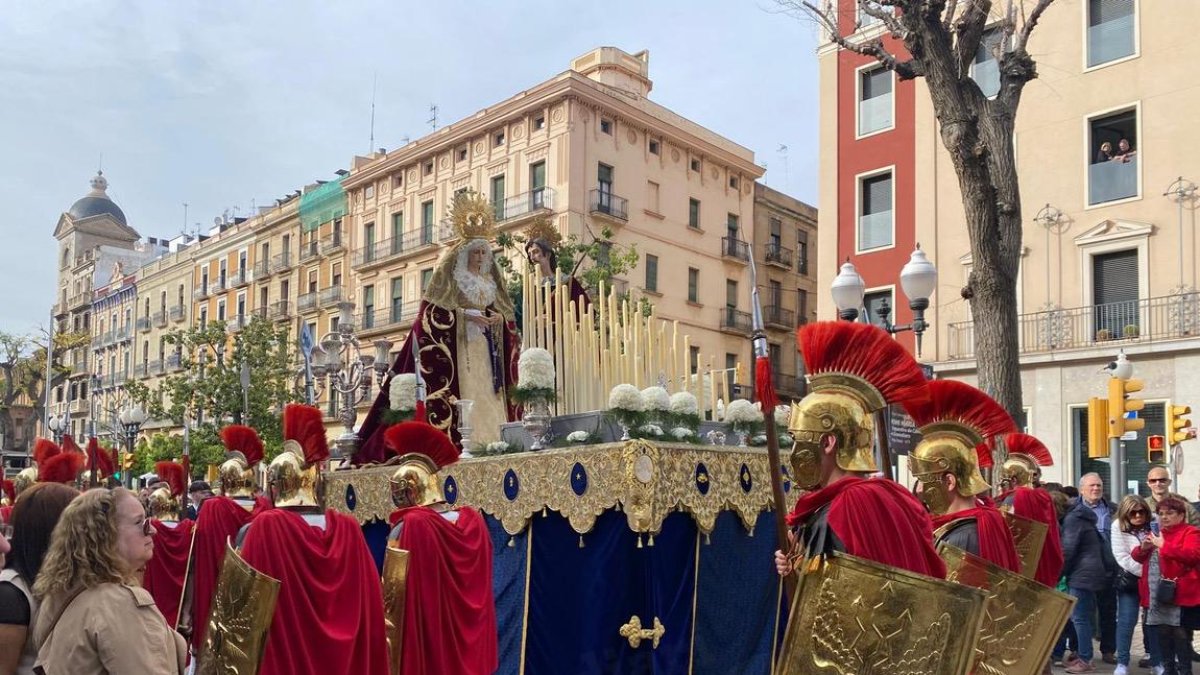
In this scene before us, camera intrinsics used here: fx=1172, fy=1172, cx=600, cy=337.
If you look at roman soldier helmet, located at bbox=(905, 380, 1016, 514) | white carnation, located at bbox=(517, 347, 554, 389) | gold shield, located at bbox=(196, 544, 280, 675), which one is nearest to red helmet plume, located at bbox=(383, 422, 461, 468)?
white carnation, located at bbox=(517, 347, 554, 389)

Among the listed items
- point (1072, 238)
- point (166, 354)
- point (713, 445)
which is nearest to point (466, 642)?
point (713, 445)

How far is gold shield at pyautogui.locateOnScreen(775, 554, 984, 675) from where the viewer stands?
4.19 meters

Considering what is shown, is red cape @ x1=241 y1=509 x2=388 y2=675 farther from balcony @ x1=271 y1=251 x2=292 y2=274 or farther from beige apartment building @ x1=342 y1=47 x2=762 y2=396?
balcony @ x1=271 y1=251 x2=292 y2=274

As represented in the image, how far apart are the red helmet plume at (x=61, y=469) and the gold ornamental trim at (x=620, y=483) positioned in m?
4.60

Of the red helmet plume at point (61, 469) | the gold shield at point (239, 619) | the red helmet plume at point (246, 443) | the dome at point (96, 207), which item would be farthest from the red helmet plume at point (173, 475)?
the dome at point (96, 207)

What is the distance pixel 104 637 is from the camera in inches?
147

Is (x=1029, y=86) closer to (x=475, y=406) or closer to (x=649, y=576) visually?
(x=475, y=406)

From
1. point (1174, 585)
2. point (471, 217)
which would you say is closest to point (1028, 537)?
point (1174, 585)

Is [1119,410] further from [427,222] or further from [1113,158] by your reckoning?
→ [427,222]

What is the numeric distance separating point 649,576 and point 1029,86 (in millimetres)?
19456

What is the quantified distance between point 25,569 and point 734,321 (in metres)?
40.7

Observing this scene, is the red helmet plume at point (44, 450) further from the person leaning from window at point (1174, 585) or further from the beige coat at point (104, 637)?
the person leaning from window at point (1174, 585)

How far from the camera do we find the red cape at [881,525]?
14.3 feet

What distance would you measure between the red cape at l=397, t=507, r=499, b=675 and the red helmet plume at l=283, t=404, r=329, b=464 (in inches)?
26.2
